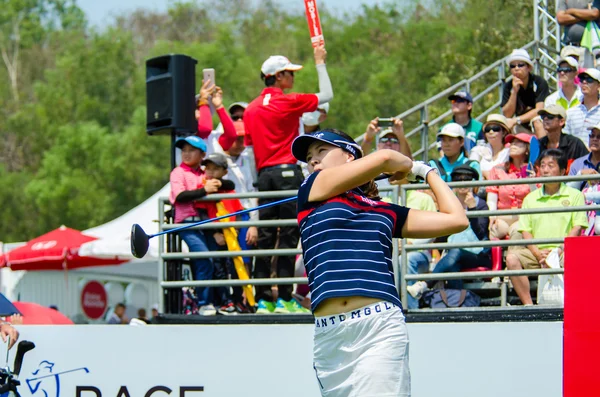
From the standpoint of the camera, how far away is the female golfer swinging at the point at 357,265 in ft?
16.0

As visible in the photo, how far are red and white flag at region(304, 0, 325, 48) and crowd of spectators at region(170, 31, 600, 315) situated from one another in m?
0.12

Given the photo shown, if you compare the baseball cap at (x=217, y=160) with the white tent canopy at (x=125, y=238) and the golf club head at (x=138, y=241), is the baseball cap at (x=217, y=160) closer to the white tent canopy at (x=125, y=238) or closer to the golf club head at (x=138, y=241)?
the golf club head at (x=138, y=241)

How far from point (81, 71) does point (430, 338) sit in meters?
38.0

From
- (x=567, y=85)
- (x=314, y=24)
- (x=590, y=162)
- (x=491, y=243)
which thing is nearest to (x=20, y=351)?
(x=491, y=243)

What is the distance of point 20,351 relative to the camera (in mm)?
8117

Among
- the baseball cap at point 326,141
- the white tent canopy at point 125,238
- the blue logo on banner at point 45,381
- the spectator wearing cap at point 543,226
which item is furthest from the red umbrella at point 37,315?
the baseball cap at point 326,141

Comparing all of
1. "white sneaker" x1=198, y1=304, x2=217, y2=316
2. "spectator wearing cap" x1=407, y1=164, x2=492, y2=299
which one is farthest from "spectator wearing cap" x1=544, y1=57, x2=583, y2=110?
"white sneaker" x1=198, y1=304, x2=217, y2=316

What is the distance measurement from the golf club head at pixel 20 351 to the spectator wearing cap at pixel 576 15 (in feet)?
24.8

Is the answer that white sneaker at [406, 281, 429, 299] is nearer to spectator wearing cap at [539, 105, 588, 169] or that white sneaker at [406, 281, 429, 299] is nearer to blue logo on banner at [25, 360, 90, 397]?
spectator wearing cap at [539, 105, 588, 169]

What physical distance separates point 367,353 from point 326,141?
98 centimetres

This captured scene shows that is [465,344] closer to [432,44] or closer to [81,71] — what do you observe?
[432,44]

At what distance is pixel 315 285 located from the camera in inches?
199

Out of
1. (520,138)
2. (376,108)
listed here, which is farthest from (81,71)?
(520,138)

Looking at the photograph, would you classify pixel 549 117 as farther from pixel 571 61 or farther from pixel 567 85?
pixel 571 61
